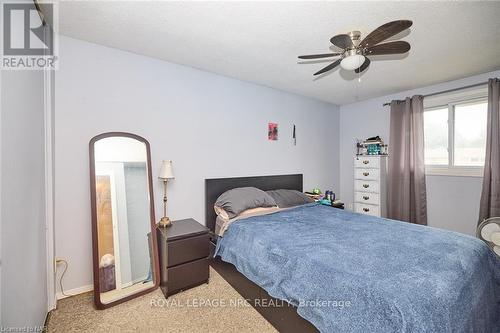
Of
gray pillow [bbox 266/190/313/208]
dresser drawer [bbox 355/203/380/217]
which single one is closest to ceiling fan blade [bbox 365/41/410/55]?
gray pillow [bbox 266/190/313/208]

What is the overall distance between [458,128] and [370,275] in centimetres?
337

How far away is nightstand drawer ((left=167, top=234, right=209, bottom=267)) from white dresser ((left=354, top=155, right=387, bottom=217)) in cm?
295

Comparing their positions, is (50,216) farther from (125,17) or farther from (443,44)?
(443,44)

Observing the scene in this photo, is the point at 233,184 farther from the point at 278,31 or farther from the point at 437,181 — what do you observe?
the point at 437,181

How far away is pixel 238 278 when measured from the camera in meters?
2.15

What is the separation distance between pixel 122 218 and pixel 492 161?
4.38 metres

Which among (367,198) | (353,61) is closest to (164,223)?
(353,61)

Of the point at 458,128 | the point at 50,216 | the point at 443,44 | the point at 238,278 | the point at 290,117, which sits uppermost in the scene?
the point at 443,44

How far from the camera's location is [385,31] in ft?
4.87

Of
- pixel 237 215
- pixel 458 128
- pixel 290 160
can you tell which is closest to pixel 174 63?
pixel 237 215

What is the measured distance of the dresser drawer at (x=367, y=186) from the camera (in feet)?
12.3

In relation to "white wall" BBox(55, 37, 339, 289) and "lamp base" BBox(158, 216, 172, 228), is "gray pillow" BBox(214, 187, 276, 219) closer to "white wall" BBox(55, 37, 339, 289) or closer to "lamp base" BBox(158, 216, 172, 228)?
"white wall" BBox(55, 37, 339, 289)

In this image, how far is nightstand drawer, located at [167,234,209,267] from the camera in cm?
210

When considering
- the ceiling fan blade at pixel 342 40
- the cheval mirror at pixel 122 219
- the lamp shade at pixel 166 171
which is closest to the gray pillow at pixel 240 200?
the lamp shade at pixel 166 171
